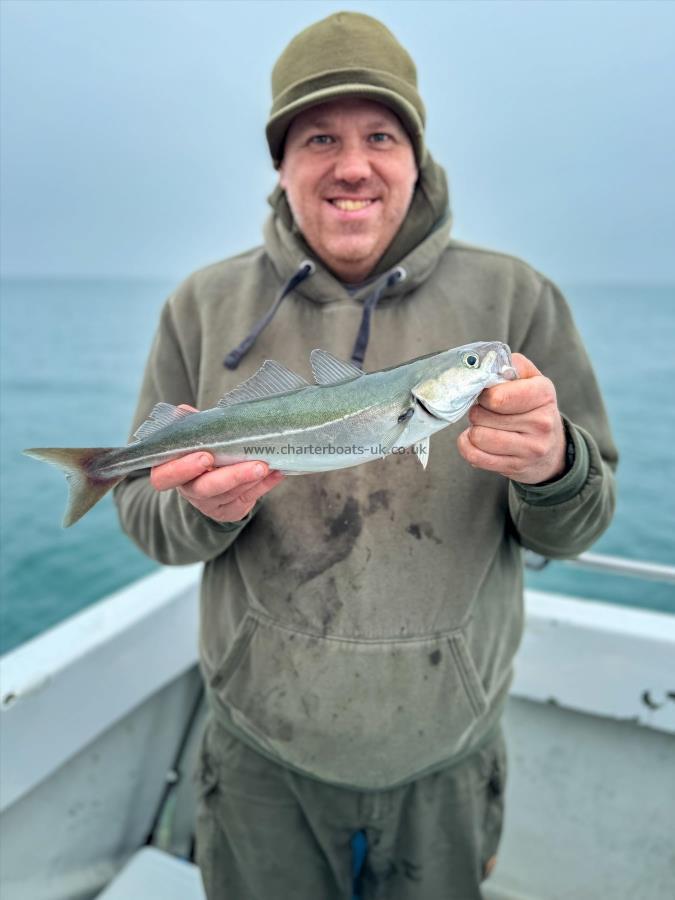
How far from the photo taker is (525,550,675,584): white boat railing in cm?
338

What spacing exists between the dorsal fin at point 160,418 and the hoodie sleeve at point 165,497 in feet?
1.29

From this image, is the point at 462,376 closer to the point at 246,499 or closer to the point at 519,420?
the point at 519,420

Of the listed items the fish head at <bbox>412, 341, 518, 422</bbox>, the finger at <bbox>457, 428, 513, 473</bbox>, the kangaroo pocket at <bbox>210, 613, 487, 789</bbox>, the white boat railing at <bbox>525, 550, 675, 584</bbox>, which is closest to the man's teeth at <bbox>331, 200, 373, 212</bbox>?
the fish head at <bbox>412, 341, 518, 422</bbox>

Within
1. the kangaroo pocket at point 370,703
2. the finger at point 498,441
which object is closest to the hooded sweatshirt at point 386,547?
the kangaroo pocket at point 370,703

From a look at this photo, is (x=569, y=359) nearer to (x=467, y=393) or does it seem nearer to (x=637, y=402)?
(x=467, y=393)

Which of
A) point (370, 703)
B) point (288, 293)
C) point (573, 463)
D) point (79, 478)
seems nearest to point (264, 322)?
point (288, 293)

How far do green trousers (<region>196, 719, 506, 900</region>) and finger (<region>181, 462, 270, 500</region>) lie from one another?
1352mm

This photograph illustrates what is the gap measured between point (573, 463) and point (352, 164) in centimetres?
141

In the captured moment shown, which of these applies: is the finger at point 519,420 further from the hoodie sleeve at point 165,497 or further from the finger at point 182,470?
the hoodie sleeve at point 165,497

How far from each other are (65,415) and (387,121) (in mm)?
12936

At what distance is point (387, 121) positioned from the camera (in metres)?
2.51

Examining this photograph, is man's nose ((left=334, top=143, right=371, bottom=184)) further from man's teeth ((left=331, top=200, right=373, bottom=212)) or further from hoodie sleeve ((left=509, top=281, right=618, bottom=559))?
hoodie sleeve ((left=509, top=281, right=618, bottom=559))

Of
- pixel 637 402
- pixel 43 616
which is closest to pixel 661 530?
pixel 637 402

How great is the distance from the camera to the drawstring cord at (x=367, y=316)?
251cm
